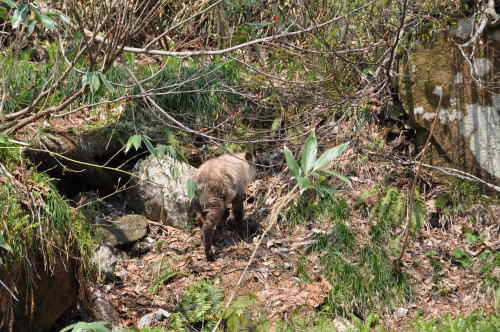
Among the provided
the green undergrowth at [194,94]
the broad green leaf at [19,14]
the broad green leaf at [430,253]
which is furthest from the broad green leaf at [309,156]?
the green undergrowth at [194,94]

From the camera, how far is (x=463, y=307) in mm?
6469

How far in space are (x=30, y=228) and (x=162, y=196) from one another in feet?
8.60

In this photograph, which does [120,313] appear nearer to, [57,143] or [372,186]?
[57,143]

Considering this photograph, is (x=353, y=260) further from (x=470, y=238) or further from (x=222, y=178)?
(x=222, y=178)

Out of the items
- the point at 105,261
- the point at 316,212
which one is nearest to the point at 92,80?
the point at 105,261

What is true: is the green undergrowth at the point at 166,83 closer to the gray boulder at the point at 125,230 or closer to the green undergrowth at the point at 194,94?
the green undergrowth at the point at 194,94

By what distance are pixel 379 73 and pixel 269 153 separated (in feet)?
6.52

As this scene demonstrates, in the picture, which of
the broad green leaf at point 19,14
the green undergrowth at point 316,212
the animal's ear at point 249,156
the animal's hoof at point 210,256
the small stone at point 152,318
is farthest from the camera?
the animal's ear at point 249,156

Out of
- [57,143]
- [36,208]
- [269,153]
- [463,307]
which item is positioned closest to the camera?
[36,208]

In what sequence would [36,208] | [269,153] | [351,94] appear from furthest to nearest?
[269,153] < [351,94] < [36,208]

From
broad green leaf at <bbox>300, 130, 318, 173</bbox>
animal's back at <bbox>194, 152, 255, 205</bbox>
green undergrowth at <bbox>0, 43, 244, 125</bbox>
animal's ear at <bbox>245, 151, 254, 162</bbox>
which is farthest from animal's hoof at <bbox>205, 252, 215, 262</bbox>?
broad green leaf at <bbox>300, 130, 318, 173</bbox>

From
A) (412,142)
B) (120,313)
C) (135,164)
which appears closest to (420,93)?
(412,142)

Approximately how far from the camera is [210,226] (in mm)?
6984

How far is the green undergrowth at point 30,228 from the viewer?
5266mm
